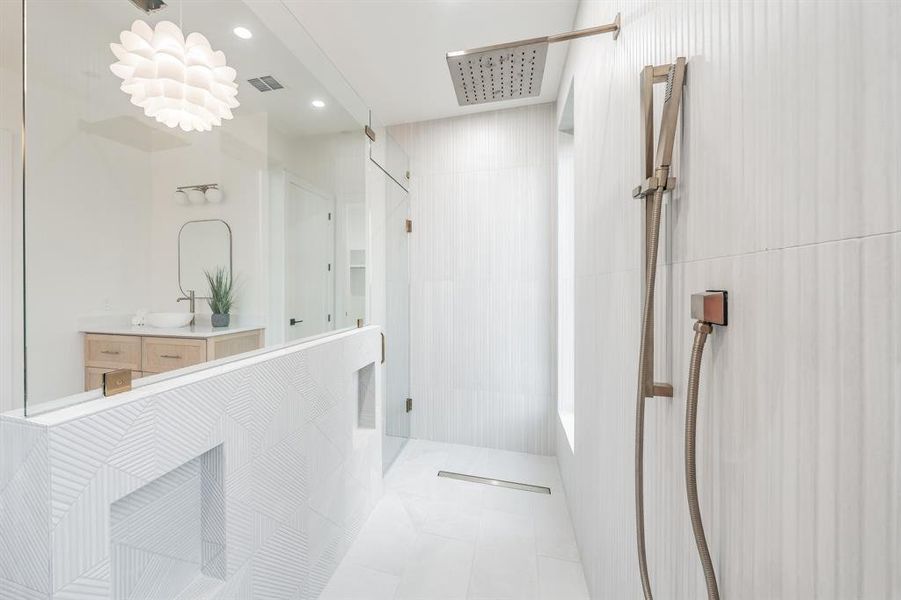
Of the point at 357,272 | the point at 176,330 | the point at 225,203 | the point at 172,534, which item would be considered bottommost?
the point at 172,534

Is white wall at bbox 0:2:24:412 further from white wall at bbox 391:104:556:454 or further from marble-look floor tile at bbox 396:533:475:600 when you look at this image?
white wall at bbox 391:104:556:454

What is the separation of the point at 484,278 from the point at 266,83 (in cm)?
179

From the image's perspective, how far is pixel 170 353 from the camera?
939 mm

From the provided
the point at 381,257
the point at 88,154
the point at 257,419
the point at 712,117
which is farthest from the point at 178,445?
the point at 381,257

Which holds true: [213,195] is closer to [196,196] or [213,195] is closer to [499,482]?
[196,196]

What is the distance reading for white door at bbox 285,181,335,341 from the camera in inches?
54.8

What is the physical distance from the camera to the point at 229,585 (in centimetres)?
99

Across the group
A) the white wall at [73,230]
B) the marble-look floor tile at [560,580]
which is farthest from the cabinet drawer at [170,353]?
the marble-look floor tile at [560,580]

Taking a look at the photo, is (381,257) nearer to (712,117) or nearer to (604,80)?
(604,80)

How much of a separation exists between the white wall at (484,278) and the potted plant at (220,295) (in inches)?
68.4

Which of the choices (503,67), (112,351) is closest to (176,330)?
(112,351)

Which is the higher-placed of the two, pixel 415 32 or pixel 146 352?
pixel 415 32

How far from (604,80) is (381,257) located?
5.31 ft

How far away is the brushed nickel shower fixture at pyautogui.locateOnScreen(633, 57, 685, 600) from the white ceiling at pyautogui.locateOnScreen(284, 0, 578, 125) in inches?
53.0
